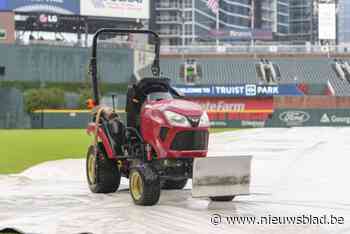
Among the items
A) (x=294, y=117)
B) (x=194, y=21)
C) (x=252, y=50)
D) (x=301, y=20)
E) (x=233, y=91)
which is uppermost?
(x=301, y=20)

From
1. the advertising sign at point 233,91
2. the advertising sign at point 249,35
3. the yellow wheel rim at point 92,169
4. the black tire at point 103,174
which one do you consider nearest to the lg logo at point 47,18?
the advertising sign at point 233,91

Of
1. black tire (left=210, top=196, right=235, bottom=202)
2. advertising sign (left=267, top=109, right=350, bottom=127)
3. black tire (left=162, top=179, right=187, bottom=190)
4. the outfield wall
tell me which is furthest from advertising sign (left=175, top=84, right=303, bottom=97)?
black tire (left=210, top=196, right=235, bottom=202)

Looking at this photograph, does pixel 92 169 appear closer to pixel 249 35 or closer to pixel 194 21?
pixel 249 35

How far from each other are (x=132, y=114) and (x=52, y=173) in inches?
225

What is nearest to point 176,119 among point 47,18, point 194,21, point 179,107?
point 179,107

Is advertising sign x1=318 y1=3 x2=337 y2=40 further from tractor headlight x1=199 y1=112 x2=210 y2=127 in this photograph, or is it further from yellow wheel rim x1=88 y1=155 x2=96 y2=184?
tractor headlight x1=199 y1=112 x2=210 y2=127

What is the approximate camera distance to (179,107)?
10.3 meters

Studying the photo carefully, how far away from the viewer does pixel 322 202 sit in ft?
36.4

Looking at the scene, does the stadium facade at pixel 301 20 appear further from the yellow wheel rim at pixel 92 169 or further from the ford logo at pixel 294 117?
the yellow wheel rim at pixel 92 169

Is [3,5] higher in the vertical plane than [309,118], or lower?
higher

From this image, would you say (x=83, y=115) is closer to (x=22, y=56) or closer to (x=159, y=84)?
(x=22, y=56)

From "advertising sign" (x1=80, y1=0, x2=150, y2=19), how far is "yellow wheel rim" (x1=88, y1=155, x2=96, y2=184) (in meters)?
66.0

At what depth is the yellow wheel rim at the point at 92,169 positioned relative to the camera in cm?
1204

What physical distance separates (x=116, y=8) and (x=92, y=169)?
220ft
